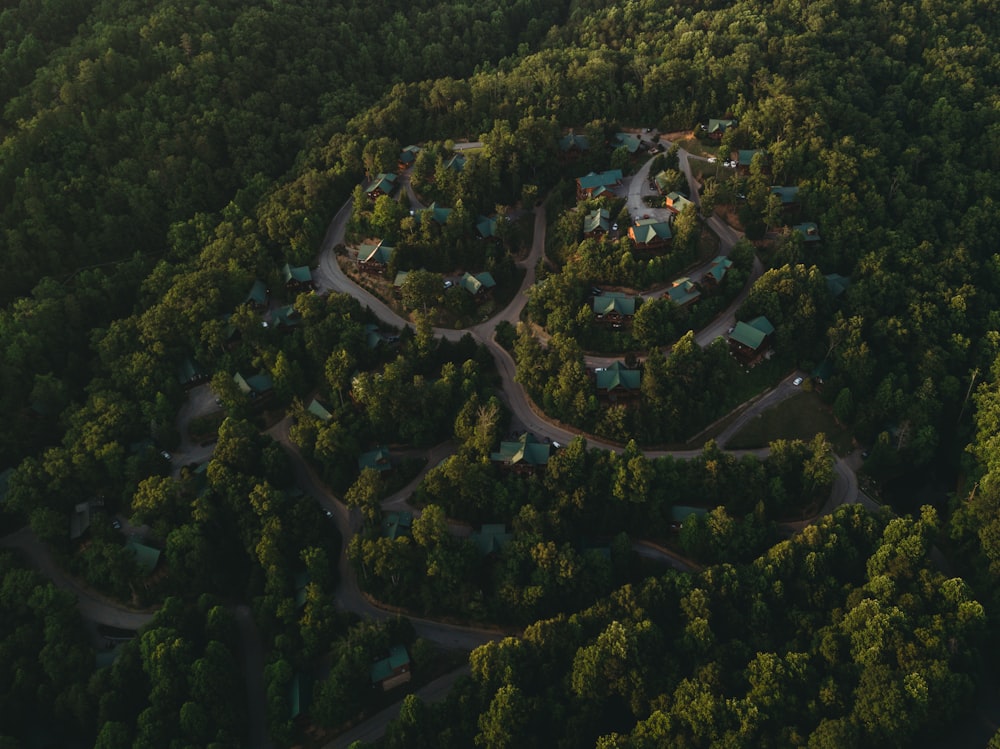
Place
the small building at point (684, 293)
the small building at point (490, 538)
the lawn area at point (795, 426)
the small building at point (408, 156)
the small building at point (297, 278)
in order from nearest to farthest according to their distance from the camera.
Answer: the small building at point (490, 538), the lawn area at point (795, 426), the small building at point (684, 293), the small building at point (297, 278), the small building at point (408, 156)

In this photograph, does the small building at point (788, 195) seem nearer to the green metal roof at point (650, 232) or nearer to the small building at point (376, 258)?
the green metal roof at point (650, 232)

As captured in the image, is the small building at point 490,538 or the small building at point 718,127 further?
the small building at point 718,127

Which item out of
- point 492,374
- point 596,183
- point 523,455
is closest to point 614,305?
Answer: point 492,374

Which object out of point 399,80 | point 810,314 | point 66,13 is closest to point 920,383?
point 810,314

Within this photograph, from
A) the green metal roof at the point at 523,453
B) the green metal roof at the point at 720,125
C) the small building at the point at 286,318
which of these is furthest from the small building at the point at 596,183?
the small building at the point at 286,318

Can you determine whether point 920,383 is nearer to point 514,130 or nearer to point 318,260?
point 514,130

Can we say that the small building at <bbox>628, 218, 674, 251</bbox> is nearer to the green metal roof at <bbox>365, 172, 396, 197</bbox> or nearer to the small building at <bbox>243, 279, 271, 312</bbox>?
the green metal roof at <bbox>365, 172, 396, 197</bbox>
